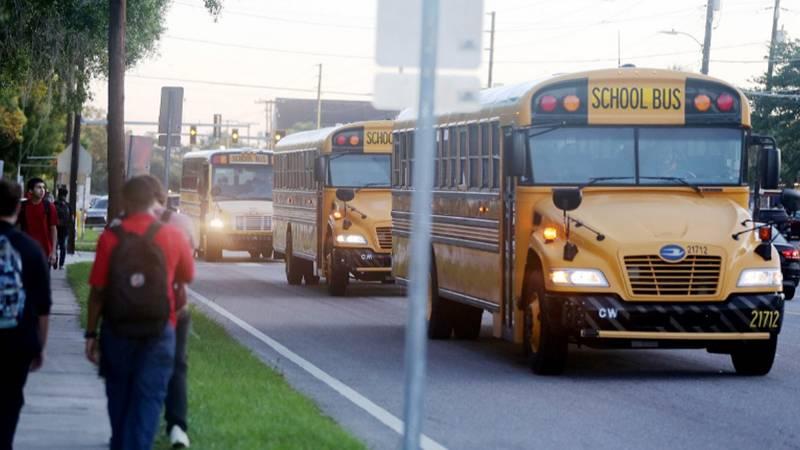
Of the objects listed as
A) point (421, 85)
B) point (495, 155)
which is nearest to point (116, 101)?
point (495, 155)

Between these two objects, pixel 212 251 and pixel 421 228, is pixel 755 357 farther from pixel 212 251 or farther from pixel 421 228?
pixel 212 251

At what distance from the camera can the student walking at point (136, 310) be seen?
8492 millimetres

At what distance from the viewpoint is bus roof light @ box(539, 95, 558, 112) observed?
16078mm

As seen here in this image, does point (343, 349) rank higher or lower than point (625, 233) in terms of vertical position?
lower

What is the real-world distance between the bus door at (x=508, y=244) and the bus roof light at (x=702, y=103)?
1.73 m

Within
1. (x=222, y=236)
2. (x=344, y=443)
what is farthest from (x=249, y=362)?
(x=222, y=236)

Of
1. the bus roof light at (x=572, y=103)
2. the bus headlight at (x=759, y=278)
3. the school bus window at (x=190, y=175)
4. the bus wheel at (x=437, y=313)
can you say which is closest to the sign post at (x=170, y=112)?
the bus wheel at (x=437, y=313)

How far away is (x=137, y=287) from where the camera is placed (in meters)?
8.48

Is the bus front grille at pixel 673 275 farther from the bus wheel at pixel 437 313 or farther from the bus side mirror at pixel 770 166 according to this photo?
the bus wheel at pixel 437 313

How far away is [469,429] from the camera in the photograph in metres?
12.3

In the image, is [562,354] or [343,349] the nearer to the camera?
[562,354]

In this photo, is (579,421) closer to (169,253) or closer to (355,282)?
(169,253)

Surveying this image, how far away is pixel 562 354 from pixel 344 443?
5.06 m

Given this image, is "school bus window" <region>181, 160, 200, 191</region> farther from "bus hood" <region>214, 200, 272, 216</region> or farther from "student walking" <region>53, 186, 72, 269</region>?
"student walking" <region>53, 186, 72, 269</region>
